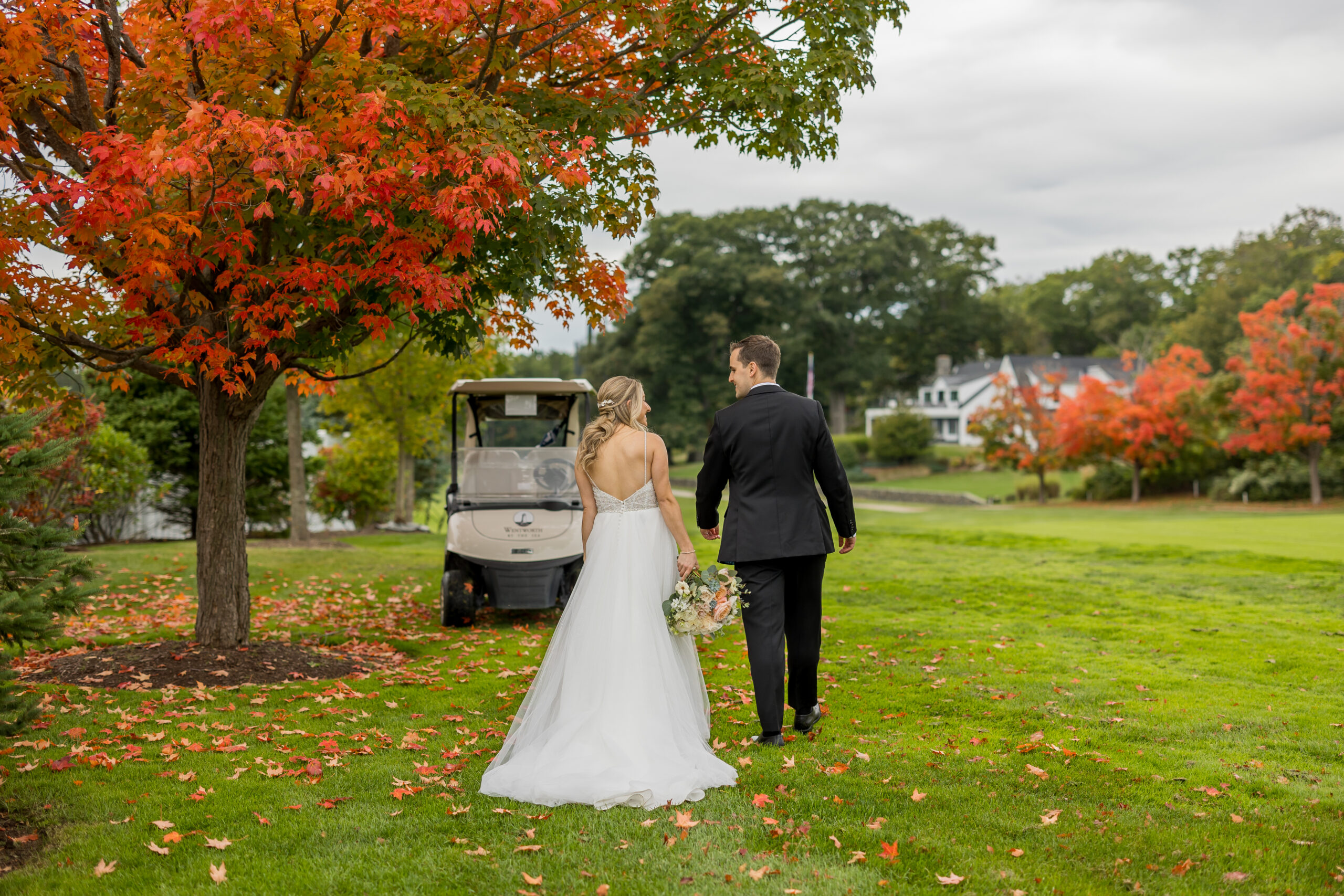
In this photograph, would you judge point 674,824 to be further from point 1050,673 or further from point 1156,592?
point 1156,592

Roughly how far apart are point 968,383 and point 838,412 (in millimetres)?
12469

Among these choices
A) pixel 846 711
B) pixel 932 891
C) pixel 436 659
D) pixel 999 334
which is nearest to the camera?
pixel 932 891

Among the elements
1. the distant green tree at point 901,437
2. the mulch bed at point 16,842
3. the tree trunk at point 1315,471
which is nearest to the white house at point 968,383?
the distant green tree at point 901,437

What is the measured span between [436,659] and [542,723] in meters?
3.30

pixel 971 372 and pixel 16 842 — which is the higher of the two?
pixel 971 372

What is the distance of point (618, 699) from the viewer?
4957 millimetres

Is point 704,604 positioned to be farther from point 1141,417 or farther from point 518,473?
point 1141,417

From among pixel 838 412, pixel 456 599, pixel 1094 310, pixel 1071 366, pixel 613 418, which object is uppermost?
pixel 1094 310

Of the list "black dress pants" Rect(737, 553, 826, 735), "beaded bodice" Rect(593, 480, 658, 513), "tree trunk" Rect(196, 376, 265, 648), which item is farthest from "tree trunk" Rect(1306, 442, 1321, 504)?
"tree trunk" Rect(196, 376, 265, 648)

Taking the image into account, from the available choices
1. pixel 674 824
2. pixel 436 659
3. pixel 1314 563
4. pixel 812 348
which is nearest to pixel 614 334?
pixel 812 348

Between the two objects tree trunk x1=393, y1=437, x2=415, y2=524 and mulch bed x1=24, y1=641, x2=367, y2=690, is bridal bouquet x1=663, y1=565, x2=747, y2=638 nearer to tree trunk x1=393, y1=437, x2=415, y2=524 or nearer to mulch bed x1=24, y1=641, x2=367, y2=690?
mulch bed x1=24, y1=641, x2=367, y2=690

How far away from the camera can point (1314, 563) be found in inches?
557

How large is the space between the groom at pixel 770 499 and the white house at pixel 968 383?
6191 centimetres

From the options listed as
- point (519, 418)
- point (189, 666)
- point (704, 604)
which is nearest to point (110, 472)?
point (519, 418)
